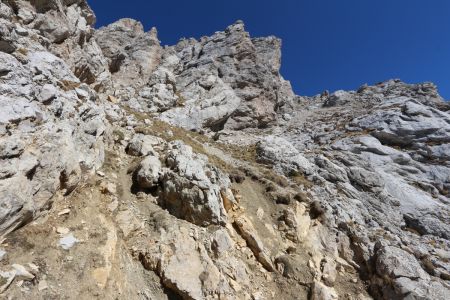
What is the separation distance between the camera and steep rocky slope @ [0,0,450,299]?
35.8 ft

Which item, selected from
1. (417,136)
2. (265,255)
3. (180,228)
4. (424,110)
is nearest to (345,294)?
(265,255)

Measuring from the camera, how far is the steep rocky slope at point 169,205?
10898 millimetres

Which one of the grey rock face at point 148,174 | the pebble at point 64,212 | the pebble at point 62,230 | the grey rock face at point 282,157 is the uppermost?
the grey rock face at point 282,157

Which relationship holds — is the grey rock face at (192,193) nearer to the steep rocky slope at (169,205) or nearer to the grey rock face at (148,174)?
the steep rocky slope at (169,205)

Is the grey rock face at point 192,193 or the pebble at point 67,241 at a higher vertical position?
the grey rock face at point 192,193

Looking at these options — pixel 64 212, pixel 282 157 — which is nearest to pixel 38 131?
pixel 64 212

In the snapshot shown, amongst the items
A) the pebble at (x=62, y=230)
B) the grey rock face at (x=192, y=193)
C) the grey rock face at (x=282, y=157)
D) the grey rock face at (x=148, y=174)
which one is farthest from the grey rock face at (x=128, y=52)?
the pebble at (x=62, y=230)

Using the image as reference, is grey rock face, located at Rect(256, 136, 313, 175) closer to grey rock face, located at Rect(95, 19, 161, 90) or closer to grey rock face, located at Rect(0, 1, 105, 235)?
grey rock face, located at Rect(0, 1, 105, 235)

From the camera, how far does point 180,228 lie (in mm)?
14711

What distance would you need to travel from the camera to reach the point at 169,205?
16094 millimetres

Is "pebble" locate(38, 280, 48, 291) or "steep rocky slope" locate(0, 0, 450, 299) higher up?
"steep rocky slope" locate(0, 0, 450, 299)

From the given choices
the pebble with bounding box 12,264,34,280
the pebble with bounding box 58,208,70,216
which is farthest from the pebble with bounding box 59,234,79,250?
the pebble with bounding box 12,264,34,280

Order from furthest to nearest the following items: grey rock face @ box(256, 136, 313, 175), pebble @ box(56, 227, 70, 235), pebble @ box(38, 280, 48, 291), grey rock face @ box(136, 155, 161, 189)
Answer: grey rock face @ box(256, 136, 313, 175), grey rock face @ box(136, 155, 161, 189), pebble @ box(56, 227, 70, 235), pebble @ box(38, 280, 48, 291)

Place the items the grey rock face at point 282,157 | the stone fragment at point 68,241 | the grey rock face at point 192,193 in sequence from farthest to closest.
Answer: the grey rock face at point 282,157
the grey rock face at point 192,193
the stone fragment at point 68,241
